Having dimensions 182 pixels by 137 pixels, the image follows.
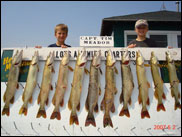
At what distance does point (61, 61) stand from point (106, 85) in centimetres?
126

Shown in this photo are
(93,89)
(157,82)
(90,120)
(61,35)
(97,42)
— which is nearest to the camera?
(90,120)

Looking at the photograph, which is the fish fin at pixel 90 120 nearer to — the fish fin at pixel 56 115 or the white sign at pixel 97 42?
the fish fin at pixel 56 115

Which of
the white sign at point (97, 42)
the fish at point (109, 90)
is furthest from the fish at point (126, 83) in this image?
the white sign at point (97, 42)

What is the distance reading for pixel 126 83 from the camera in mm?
3811

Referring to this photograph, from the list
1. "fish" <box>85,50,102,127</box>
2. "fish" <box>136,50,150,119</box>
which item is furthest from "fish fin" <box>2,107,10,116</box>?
"fish" <box>136,50,150,119</box>

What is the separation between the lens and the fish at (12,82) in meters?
3.71

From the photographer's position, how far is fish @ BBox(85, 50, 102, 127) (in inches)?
143

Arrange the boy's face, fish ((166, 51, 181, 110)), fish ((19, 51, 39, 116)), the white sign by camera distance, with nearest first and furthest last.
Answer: fish ((19, 51, 39, 116))
fish ((166, 51, 181, 110))
the white sign
the boy's face

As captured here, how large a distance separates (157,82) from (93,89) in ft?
5.17

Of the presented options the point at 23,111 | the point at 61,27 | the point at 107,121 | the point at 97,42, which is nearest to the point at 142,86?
the point at 107,121

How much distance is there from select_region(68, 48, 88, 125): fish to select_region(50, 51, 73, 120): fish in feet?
0.63

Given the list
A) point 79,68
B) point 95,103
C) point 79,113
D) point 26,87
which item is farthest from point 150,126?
point 26,87

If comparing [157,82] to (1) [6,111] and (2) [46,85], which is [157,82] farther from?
(1) [6,111]
